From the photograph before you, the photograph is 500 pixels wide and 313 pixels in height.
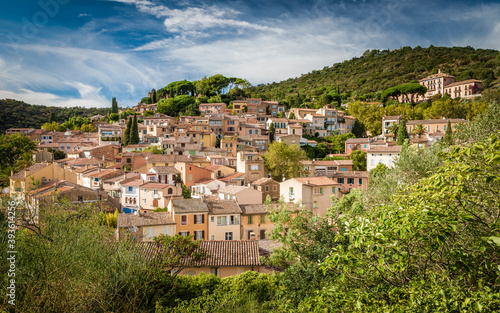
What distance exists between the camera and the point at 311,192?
1264 inches

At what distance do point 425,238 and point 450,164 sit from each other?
1446 millimetres

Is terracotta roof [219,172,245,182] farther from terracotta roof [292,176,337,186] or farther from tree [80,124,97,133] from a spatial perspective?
tree [80,124,97,133]

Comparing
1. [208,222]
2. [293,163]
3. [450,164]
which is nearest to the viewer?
[450,164]

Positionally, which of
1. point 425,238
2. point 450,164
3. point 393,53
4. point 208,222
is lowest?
point 208,222

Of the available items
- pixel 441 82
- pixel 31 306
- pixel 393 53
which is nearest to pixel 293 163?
pixel 31 306

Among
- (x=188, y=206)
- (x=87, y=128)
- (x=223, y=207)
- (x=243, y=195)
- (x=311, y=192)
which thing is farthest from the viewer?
(x=87, y=128)

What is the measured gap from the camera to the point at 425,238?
4.27 meters

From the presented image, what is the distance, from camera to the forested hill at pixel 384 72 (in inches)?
3873

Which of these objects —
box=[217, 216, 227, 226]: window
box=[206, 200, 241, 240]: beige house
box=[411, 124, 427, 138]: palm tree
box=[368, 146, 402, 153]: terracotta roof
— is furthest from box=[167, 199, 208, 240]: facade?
box=[411, 124, 427, 138]: palm tree

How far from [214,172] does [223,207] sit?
15.3 metres

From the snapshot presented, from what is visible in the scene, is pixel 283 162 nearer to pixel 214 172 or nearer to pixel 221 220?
pixel 214 172

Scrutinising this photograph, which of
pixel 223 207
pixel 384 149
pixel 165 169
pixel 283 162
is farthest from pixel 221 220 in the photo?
pixel 384 149

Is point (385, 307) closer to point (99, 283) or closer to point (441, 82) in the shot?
point (99, 283)

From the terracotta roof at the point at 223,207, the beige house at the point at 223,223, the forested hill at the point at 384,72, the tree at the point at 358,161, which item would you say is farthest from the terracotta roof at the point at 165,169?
the forested hill at the point at 384,72
